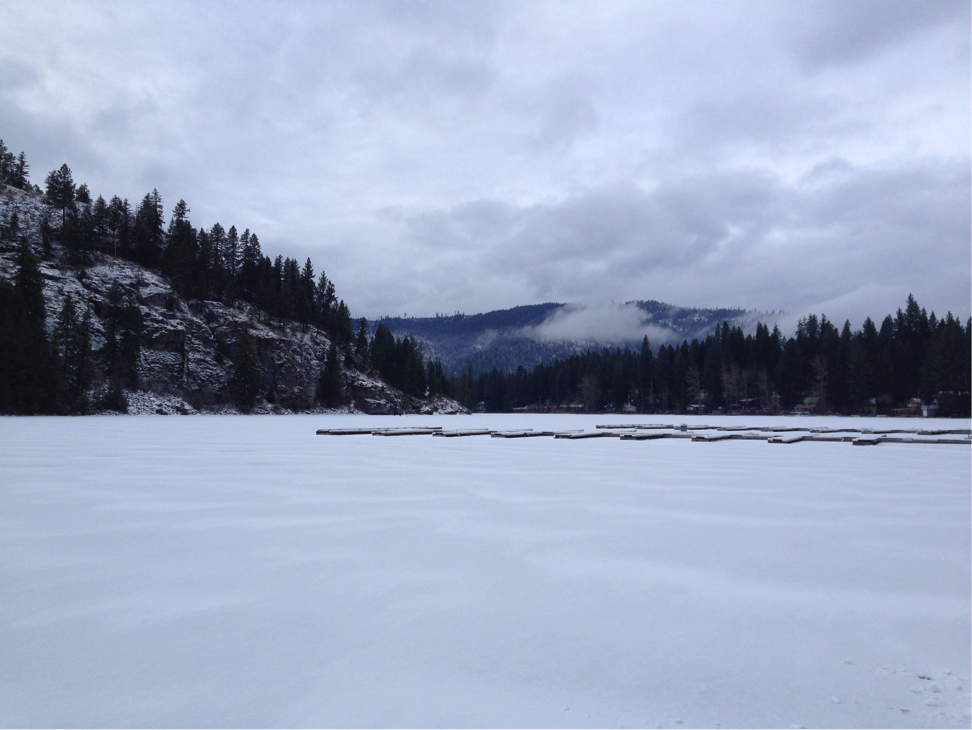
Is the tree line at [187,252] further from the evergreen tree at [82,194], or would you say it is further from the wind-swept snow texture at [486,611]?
the wind-swept snow texture at [486,611]

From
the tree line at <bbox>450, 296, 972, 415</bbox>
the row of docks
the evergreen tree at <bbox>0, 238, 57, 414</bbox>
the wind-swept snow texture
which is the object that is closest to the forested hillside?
the evergreen tree at <bbox>0, 238, 57, 414</bbox>

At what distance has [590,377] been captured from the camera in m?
113

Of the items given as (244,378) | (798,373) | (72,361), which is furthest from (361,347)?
(798,373)

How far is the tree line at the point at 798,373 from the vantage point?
71.1m

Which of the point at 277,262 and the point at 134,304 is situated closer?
the point at 134,304

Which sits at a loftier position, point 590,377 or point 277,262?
point 277,262

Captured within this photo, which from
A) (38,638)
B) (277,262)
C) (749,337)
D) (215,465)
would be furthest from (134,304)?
(749,337)

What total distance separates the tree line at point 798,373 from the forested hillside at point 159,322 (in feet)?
99.4

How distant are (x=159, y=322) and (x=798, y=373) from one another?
305ft

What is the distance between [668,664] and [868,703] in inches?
39.0

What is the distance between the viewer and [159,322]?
253 ft

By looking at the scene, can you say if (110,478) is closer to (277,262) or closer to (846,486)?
(846,486)

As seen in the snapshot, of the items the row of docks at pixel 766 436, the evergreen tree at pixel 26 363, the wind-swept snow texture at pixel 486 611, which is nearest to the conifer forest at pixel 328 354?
the evergreen tree at pixel 26 363

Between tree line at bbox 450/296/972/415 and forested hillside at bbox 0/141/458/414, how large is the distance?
30312 mm
